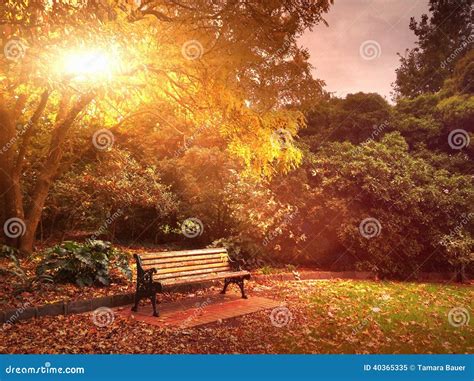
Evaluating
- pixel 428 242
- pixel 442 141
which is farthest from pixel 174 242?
pixel 442 141

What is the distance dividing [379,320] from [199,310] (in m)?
2.90

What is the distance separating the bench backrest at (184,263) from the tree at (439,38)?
26.2 metres

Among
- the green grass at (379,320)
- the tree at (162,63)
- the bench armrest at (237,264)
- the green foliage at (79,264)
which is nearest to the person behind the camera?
the green grass at (379,320)

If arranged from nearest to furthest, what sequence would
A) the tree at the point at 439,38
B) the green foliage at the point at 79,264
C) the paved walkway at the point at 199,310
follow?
the paved walkway at the point at 199,310, the green foliage at the point at 79,264, the tree at the point at 439,38

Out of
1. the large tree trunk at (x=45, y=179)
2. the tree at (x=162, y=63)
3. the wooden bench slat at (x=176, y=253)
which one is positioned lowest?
the wooden bench slat at (x=176, y=253)

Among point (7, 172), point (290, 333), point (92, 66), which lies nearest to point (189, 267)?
point (290, 333)

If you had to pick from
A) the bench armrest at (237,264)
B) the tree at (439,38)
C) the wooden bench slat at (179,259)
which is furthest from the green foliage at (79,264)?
the tree at (439,38)

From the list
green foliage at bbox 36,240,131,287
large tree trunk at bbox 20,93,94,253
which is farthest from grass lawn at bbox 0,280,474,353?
large tree trunk at bbox 20,93,94,253

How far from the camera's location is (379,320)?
6.93 metres

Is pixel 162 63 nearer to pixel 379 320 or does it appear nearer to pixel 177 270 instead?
pixel 177 270

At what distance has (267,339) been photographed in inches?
226

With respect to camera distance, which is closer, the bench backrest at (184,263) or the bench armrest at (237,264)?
the bench backrest at (184,263)

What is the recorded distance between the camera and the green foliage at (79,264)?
7688mm

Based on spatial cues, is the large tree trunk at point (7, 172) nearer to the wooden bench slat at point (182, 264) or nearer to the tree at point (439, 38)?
the wooden bench slat at point (182, 264)
